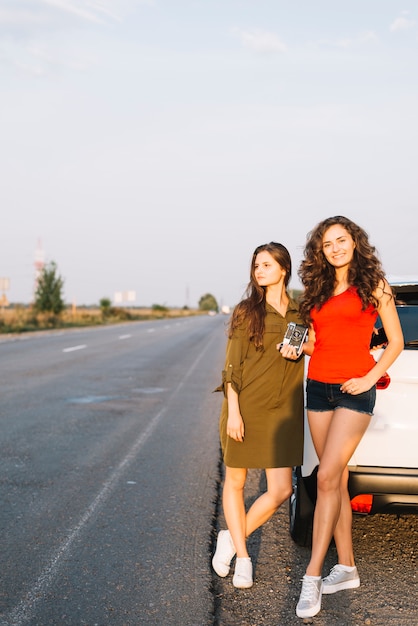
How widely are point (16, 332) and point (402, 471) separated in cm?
3183

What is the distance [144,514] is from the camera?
5.04m

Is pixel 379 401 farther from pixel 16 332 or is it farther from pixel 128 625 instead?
pixel 16 332

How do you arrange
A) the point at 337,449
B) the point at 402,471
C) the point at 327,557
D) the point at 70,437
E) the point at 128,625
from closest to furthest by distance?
1. the point at 128,625
2. the point at 337,449
3. the point at 402,471
4. the point at 327,557
5. the point at 70,437

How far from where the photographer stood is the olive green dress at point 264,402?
3686mm

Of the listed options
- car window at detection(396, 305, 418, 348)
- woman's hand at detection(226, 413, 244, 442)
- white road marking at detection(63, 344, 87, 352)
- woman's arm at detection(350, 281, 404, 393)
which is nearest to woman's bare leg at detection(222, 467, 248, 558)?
woman's hand at detection(226, 413, 244, 442)

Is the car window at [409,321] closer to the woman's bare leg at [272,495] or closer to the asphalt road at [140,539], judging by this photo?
the woman's bare leg at [272,495]

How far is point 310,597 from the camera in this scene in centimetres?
340

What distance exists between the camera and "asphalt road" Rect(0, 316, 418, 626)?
11.3 feet

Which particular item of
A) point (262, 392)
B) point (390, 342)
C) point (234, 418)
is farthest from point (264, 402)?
point (390, 342)

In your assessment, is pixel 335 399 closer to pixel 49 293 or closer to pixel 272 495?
pixel 272 495

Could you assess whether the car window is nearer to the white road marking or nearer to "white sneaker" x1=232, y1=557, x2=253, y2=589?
"white sneaker" x1=232, y1=557, x2=253, y2=589

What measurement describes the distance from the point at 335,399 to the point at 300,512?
35.4 inches

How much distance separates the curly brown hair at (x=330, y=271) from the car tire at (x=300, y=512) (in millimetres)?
989

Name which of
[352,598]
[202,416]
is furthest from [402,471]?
[202,416]
